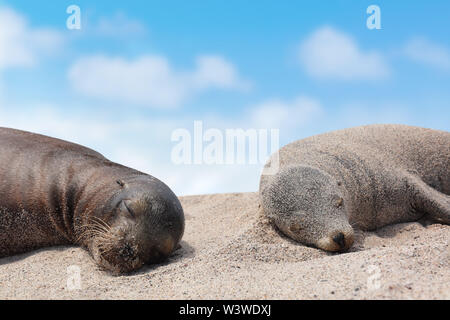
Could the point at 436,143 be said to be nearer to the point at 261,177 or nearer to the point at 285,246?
the point at 261,177

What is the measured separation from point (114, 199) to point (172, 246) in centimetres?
79

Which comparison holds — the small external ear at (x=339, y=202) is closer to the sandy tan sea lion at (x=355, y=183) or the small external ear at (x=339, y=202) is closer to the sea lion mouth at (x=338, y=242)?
the sandy tan sea lion at (x=355, y=183)

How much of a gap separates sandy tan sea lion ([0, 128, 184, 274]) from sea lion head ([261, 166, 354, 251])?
1.26m

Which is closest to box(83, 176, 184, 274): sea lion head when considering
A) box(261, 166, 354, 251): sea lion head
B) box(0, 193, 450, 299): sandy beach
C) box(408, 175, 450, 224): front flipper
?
box(0, 193, 450, 299): sandy beach

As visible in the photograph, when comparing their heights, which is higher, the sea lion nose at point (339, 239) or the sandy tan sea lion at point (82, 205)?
the sandy tan sea lion at point (82, 205)

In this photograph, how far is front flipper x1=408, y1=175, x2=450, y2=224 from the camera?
6.93 m

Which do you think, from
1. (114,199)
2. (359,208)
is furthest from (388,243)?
(114,199)

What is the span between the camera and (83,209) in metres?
5.31

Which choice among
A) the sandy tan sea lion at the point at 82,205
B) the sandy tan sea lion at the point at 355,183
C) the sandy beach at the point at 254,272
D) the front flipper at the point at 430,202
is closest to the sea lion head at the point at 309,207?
the sandy tan sea lion at the point at 355,183

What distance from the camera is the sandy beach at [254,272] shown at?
3.59 metres

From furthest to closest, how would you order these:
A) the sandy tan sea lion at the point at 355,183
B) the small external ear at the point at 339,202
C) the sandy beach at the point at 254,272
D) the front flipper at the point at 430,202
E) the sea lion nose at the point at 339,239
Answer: the front flipper at the point at 430,202
the small external ear at the point at 339,202
the sandy tan sea lion at the point at 355,183
the sea lion nose at the point at 339,239
the sandy beach at the point at 254,272

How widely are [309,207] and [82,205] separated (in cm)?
257

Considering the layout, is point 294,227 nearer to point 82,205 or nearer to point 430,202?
point 82,205

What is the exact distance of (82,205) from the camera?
17.5 ft
